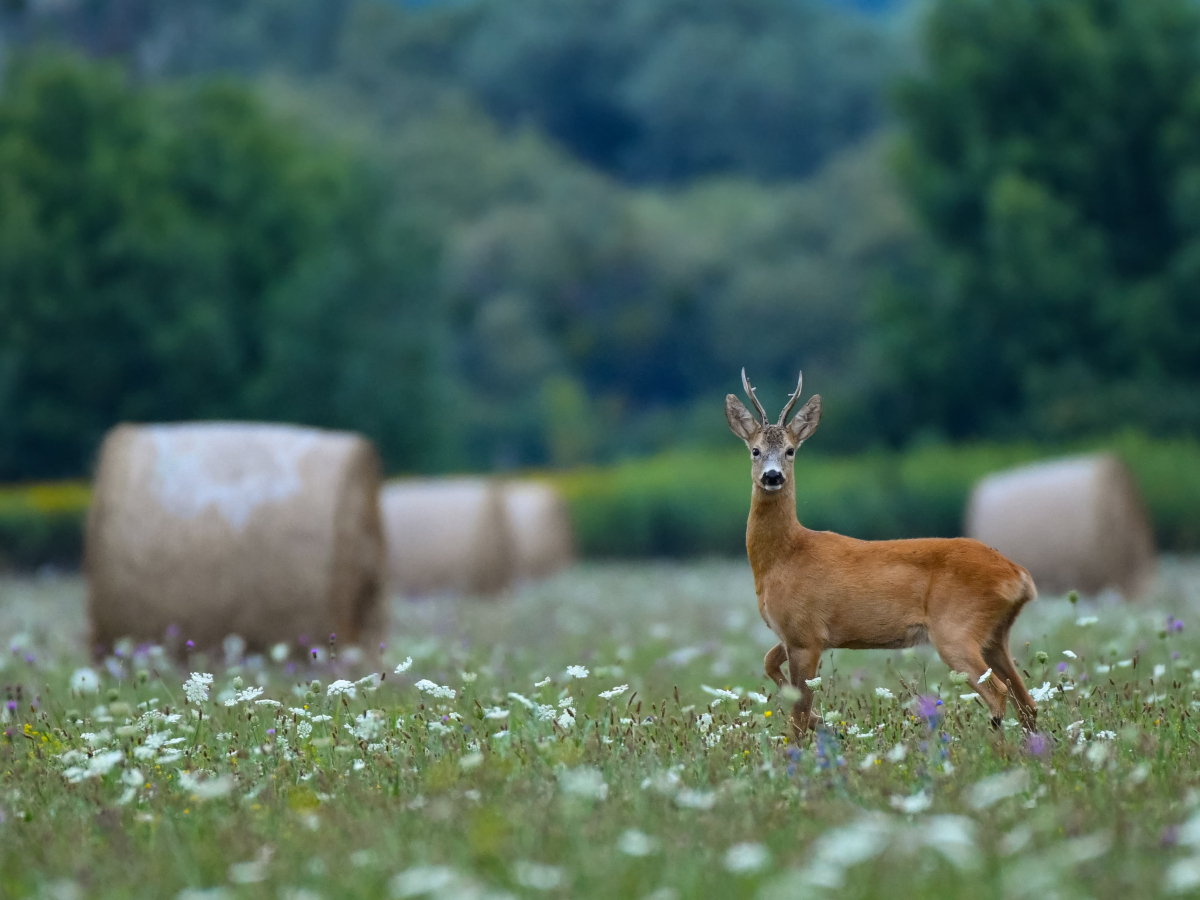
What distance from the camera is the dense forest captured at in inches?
1108

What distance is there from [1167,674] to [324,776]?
13.8ft

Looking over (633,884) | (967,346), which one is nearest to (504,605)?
(633,884)

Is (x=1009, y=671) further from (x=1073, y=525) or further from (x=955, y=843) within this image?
(x=1073, y=525)

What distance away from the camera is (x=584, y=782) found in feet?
13.4

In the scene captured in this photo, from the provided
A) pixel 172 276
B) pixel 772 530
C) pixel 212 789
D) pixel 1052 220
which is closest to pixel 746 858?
pixel 212 789

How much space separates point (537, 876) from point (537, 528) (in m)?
19.4

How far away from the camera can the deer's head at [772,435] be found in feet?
19.0

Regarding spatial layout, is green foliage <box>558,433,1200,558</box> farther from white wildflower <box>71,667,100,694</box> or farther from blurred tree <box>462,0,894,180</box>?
blurred tree <box>462,0,894,180</box>

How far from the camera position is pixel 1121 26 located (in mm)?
30344

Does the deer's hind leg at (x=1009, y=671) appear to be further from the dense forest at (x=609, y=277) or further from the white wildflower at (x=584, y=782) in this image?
the dense forest at (x=609, y=277)

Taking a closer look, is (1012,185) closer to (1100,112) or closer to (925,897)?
(1100,112)

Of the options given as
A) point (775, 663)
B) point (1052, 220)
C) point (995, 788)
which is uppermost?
point (1052, 220)

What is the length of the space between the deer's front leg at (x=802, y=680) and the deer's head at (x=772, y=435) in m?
0.61

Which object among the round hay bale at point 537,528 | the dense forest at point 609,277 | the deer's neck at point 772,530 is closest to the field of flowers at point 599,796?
the deer's neck at point 772,530
